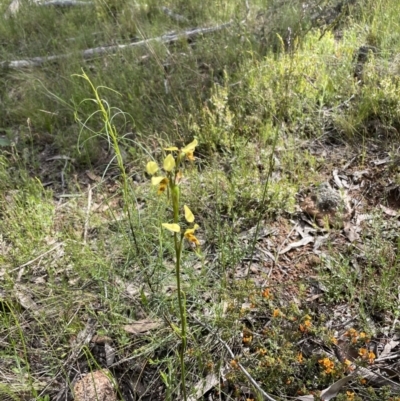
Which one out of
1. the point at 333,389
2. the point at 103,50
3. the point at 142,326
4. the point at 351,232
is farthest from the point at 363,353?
the point at 103,50

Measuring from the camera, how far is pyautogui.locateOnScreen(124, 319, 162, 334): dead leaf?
83.5 inches

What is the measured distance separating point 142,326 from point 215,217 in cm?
84

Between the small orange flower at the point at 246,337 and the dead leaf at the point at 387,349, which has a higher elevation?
the small orange flower at the point at 246,337

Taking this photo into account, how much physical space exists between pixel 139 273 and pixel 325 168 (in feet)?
4.91

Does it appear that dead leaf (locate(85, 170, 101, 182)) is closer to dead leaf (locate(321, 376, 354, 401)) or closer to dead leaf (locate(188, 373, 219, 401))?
dead leaf (locate(188, 373, 219, 401))

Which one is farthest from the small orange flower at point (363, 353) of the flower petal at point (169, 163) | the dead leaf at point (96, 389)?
the flower petal at point (169, 163)

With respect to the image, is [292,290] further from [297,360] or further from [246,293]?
[297,360]

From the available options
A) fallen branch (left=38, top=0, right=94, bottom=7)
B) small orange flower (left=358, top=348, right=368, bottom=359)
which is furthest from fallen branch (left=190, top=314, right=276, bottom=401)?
fallen branch (left=38, top=0, right=94, bottom=7)

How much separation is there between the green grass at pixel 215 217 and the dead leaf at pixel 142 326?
0.02m

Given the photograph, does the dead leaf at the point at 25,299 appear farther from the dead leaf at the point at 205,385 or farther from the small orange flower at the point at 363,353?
the small orange flower at the point at 363,353

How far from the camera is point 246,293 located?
2096mm

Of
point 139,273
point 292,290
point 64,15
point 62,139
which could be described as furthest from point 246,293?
point 64,15

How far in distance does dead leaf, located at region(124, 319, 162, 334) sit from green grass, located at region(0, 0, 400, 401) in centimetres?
2

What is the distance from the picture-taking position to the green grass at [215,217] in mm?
1999
